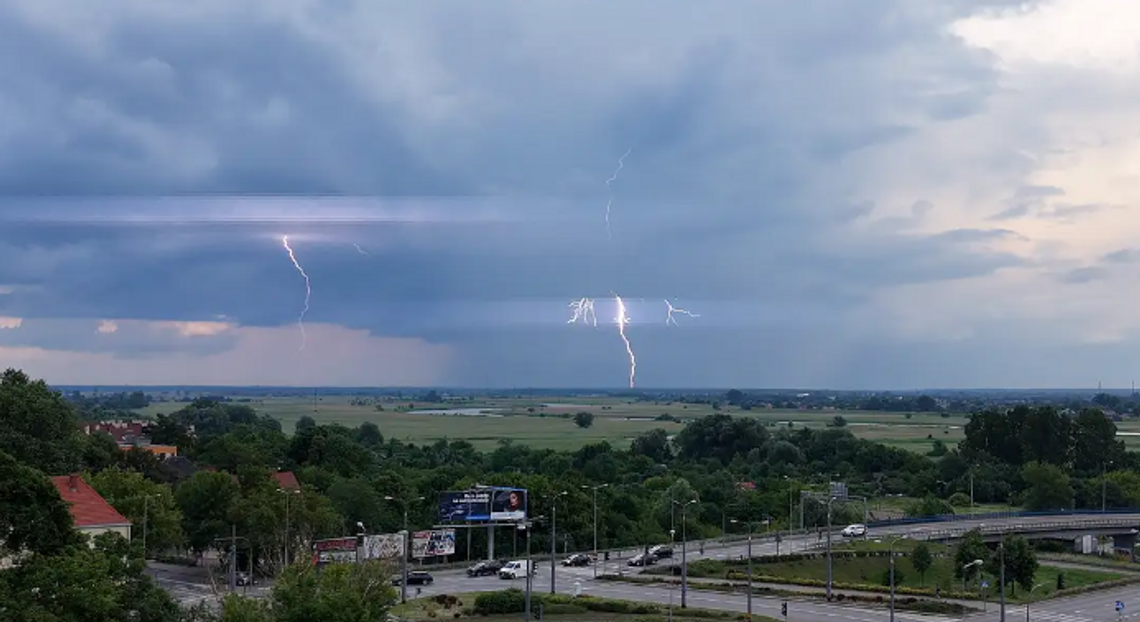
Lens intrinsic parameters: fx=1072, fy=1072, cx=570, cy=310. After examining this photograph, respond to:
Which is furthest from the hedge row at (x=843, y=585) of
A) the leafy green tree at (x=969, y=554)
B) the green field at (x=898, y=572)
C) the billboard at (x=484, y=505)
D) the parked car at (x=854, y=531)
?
the parked car at (x=854, y=531)

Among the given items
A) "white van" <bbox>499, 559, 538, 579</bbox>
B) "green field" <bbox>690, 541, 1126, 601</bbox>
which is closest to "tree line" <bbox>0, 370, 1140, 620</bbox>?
"white van" <bbox>499, 559, 538, 579</bbox>

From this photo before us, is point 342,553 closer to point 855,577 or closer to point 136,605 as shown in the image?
point 136,605

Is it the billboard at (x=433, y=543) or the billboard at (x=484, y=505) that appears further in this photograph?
the billboard at (x=484, y=505)

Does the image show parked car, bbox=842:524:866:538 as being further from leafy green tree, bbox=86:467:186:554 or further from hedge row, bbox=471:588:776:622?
leafy green tree, bbox=86:467:186:554

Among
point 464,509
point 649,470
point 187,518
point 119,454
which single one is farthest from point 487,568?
point 649,470

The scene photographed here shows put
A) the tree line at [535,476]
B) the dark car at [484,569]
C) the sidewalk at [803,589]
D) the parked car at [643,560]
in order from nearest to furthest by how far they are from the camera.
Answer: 1. the sidewalk at [803,589]
2. the tree line at [535,476]
3. the dark car at [484,569]
4. the parked car at [643,560]

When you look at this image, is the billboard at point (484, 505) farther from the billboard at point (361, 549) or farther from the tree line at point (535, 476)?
the billboard at point (361, 549)
